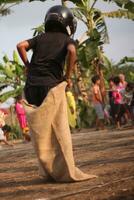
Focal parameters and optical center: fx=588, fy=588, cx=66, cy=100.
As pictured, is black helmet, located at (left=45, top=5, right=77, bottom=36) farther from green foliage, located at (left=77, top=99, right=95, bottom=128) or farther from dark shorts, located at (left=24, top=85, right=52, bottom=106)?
green foliage, located at (left=77, top=99, right=95, bottom=128)

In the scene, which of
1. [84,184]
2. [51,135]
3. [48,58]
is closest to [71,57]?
[48,58]

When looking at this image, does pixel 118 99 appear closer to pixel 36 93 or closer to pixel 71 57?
pixel 36 93

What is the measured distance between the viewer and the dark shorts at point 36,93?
579 centimetres

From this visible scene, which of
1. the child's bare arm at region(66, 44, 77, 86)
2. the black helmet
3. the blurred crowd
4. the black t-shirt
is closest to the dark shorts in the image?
the black t-shirt

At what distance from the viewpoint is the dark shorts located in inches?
228

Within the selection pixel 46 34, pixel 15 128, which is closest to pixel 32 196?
pixel 46 34

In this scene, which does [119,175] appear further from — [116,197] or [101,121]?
[101,121]

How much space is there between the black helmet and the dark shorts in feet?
2.07

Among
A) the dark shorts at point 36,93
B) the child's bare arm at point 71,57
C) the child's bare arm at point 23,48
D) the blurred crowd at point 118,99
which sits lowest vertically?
the blurred crowd at point 118,99

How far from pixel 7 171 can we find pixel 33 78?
6.31ft

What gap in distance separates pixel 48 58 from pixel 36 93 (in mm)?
366

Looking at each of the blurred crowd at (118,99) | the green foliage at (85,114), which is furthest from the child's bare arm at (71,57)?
the green foliage at (85,114)

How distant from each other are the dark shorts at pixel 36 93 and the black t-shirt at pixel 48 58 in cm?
4

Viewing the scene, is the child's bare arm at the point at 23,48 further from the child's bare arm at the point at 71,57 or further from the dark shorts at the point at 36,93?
the child's bare arm at the point at 71,57
